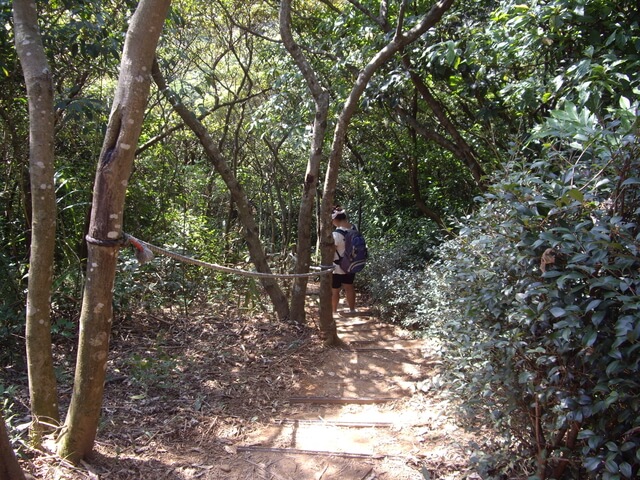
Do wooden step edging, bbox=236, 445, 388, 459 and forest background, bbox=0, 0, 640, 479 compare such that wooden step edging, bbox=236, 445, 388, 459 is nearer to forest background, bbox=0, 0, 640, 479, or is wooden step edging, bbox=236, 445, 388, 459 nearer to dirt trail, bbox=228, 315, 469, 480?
dirt trail, bbox=228, 315, 469, 480

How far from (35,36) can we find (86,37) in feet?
7.20

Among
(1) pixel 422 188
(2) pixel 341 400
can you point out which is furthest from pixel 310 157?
(1) pixel 422 188

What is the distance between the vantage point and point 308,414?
4.12m

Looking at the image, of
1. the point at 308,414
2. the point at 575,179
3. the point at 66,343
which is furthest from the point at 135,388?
the point at 575,179

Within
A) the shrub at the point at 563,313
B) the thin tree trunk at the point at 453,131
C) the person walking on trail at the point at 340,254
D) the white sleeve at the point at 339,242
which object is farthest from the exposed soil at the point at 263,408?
the thin tree trunk at the point at 453,131

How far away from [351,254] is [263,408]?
119 inches

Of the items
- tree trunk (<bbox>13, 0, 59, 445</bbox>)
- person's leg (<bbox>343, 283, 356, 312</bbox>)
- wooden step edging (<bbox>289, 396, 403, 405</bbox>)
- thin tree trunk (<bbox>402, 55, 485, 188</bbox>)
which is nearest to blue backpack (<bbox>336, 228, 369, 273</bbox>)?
person's leg (<bbox>343, 283, 356, 312</bbox>)

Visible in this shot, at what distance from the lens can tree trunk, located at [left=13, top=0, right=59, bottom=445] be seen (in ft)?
9.08

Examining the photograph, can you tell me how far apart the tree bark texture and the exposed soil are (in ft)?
1.90

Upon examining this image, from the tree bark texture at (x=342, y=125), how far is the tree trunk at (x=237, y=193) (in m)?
0.74

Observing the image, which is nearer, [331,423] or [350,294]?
[331,423]

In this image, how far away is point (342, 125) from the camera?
5.19 metres

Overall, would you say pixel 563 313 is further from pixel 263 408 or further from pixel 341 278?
pixel 341 278

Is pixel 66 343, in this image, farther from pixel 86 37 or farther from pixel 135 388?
pixel 86 37
